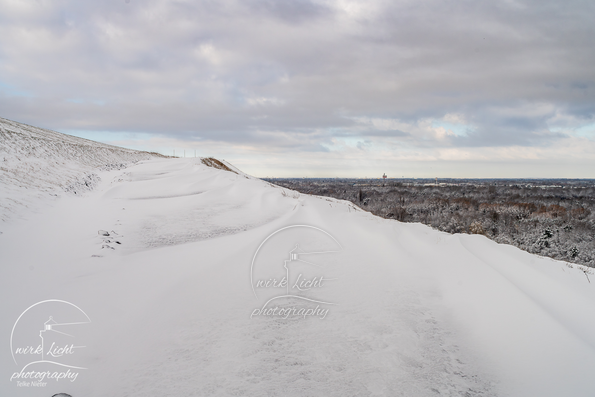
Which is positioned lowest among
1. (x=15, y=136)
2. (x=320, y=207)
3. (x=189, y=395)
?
(x=189, y=395)

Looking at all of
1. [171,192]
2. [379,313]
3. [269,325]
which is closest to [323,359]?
[269,325]

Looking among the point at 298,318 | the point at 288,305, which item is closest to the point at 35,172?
the point at 288,305

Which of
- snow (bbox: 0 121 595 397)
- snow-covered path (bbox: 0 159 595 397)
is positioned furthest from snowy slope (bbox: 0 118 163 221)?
snow-covered path (bbox: 0 159 595 397)

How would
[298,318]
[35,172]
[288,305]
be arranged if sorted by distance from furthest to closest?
[35,172], [288,305], [298,318]

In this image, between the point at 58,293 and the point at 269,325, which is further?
the point at 58,293

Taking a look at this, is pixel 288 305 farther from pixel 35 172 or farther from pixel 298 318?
pixel 35 172

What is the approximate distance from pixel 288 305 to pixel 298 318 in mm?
326

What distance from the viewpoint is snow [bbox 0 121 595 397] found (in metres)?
2.46

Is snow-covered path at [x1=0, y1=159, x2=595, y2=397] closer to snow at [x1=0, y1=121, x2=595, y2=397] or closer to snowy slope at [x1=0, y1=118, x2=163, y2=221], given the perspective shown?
snow at [x1=0, y1=121, x2=595, y2=397]

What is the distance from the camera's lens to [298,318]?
3.50 m

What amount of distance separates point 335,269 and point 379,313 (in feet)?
4.90

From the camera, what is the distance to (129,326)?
3.23 meters

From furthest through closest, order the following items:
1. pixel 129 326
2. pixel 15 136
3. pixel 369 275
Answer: pixel 15 136
pixel 369 275
pixel 129 326

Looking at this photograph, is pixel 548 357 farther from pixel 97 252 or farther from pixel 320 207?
pixel 320 207
